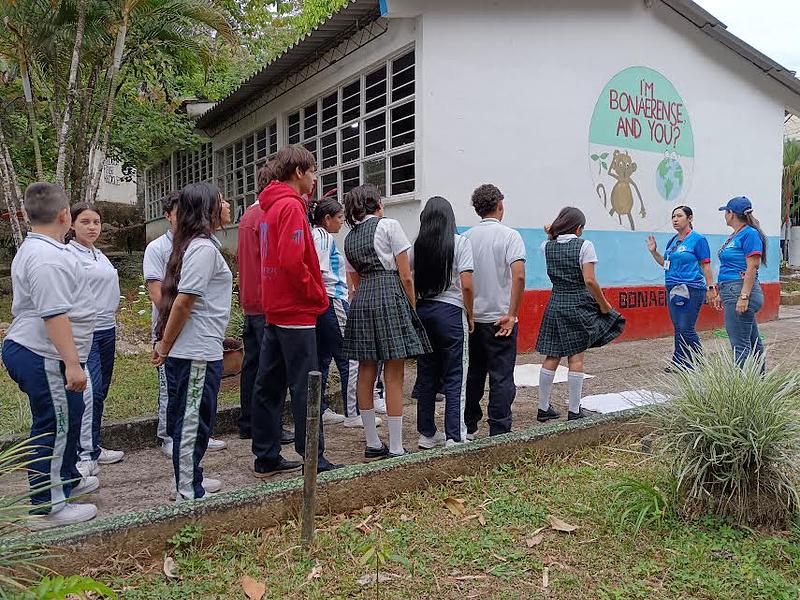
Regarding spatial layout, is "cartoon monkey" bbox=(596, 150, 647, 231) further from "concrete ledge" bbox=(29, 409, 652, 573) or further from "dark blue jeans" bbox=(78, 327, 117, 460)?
"dark blue jeans" bbox=(78, 327, 117, 460)

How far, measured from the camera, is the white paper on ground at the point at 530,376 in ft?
21.8

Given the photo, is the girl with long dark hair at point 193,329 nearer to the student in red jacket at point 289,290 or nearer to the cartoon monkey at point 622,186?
the student in red jacket at point 289,290

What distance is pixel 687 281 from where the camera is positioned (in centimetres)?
634

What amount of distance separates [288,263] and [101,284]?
55.8 inches

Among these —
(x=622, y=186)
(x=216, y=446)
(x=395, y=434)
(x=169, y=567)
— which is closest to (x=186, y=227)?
(x=169, y=567)

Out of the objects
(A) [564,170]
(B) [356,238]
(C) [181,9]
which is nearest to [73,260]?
(B) [356,238]

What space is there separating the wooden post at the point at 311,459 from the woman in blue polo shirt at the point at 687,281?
4.48m

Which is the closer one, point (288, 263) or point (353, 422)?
point (288, 263)

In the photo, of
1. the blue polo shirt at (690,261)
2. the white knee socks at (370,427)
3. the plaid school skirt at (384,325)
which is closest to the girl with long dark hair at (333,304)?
the plaid school skirt at (384,325)

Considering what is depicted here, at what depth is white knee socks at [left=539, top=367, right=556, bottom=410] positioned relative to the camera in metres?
5.05

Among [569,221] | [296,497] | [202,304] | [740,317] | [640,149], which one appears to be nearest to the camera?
[296,497]

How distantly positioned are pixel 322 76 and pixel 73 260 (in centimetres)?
747

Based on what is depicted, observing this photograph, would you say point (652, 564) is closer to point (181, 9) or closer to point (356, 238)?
point (356, 238)

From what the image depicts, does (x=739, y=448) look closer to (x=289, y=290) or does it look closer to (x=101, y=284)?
(x=289, y=290)
